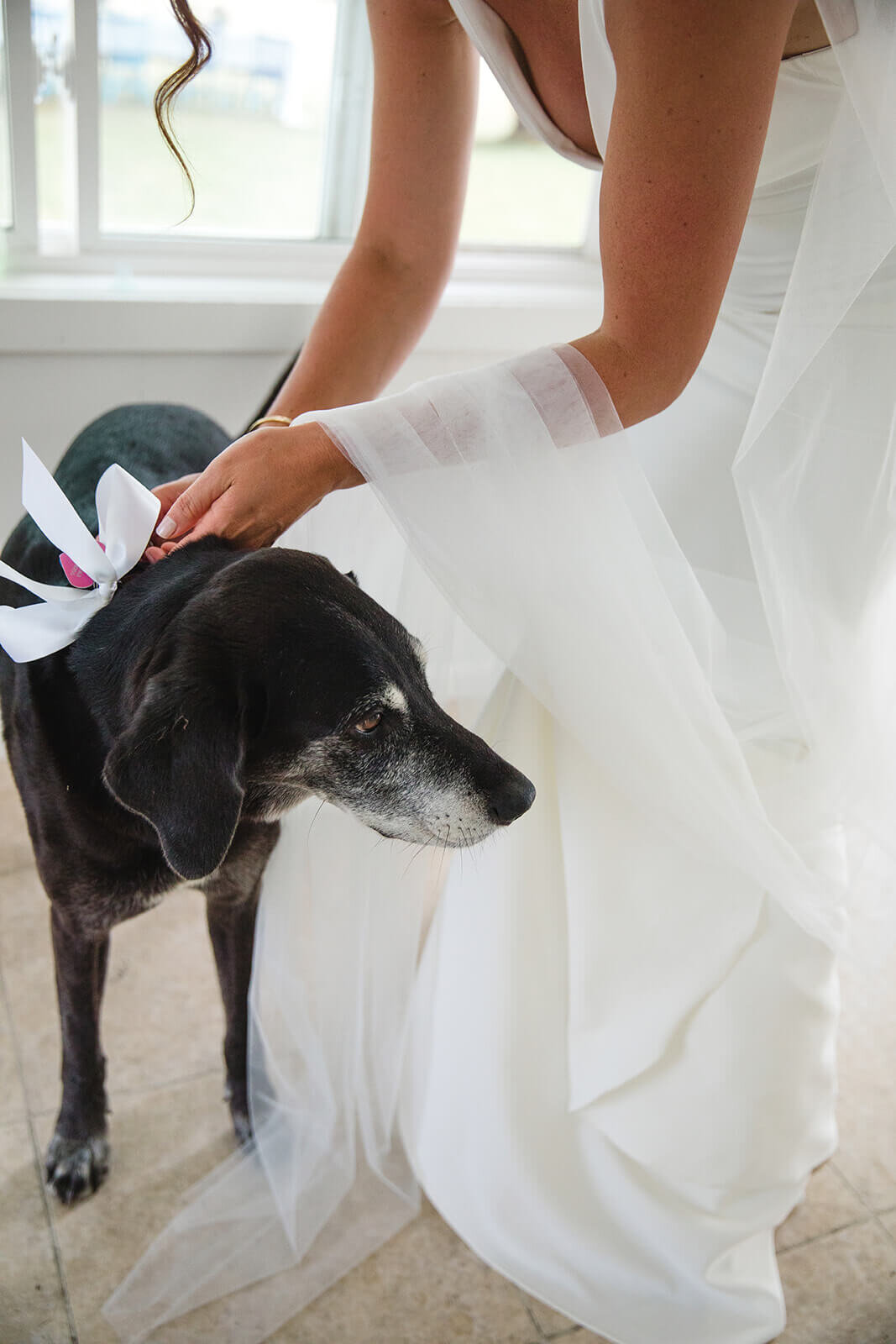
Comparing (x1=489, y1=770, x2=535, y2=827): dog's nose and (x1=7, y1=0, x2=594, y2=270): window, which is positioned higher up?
(x1=7, y1=0, x2=594, y2=270): window

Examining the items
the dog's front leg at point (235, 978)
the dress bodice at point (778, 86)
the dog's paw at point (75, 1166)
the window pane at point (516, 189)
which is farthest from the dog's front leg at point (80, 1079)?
the window pane at point (516, 189)

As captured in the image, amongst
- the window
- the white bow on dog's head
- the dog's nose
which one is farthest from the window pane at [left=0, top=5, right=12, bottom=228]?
the dog's nose

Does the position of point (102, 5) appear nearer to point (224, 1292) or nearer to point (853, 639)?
point (853, 639)

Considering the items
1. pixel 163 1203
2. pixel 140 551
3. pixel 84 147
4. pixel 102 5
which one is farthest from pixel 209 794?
pixel 102 5

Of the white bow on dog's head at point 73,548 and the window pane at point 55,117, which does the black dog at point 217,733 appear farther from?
the window pane at point 55,117

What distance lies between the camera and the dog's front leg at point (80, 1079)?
4.50 feet

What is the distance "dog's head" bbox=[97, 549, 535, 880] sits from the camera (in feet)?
3.06

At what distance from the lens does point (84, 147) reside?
218 centimetres

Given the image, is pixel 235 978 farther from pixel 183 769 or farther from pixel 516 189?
pixel 516 189

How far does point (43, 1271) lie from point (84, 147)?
1991 millimetres

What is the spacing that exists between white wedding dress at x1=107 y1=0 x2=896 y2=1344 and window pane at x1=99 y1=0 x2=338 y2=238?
141 centimetres

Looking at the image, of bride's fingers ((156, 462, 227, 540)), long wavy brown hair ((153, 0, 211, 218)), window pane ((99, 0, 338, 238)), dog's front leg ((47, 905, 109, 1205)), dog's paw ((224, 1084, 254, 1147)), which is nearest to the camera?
bride's fingers ((156, 462, 227, 540))

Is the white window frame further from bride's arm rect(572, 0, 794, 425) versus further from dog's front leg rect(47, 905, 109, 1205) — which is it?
bride's arm rect(572, 0, 794, 425)

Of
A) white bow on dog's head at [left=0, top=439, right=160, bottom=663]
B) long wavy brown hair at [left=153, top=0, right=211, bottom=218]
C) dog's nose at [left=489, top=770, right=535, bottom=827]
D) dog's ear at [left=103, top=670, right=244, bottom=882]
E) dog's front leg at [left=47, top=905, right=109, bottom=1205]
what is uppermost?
long wavy brown hair at [left=153, top=0, right=211, bottom=218]
